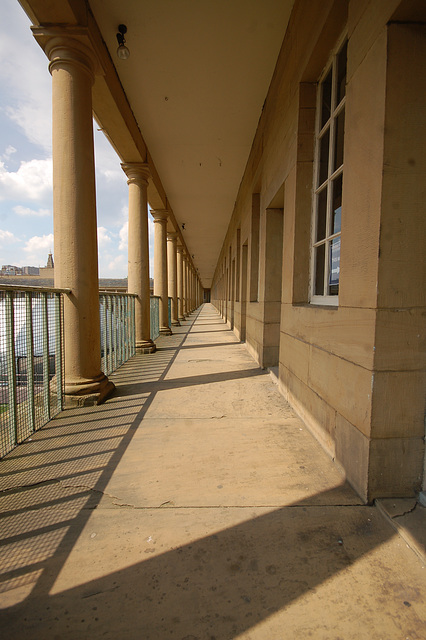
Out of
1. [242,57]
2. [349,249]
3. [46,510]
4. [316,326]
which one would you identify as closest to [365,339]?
[349,249]

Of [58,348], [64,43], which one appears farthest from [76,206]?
[64,43]

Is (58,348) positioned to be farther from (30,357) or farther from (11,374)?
(11,374)

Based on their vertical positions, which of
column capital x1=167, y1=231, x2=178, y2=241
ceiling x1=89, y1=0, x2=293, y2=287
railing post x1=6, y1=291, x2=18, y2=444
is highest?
ceiling x1=89, y1=0, x2=293, y2=287

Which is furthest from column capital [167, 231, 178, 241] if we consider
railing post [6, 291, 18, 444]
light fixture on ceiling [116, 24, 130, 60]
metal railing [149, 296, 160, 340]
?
railing post [6, 291, 18, 444]

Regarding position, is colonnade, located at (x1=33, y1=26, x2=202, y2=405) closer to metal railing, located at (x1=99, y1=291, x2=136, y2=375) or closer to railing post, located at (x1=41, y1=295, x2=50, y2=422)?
railing post, located at (x1=41, y1=295, x2=50, y2=422)

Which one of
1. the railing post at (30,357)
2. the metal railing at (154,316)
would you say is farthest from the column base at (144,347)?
the railing post at (30,357)

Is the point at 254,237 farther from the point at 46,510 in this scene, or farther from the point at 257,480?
the point at 46,510

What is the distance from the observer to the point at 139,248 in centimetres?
734

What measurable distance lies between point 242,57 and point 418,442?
5.37 m

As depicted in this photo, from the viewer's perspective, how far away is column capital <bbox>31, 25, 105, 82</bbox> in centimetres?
352

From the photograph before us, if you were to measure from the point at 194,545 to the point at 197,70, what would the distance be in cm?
600

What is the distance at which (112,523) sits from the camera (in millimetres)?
1835

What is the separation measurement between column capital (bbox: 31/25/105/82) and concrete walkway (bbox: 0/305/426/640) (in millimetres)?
4065

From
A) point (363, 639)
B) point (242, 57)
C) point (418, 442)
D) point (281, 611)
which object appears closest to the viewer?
point (363, 639)
